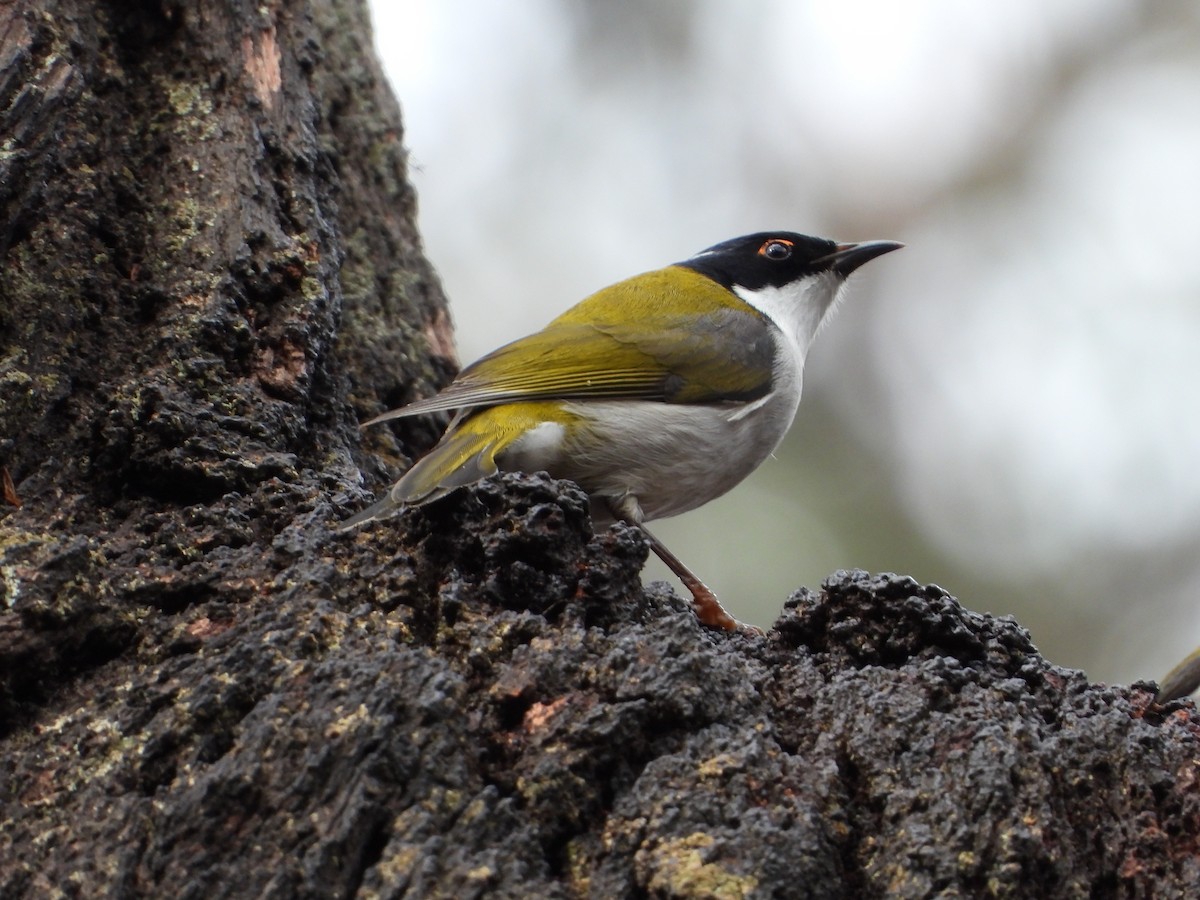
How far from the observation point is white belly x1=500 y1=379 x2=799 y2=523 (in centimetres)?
416

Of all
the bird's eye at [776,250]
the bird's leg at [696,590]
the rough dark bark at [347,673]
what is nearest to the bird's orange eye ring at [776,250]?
the bird's eye at [776,250]

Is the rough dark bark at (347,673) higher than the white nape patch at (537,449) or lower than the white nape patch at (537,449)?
lower

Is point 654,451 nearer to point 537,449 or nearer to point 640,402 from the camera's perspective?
point 640,402

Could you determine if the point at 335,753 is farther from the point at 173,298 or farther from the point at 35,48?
the point at 35,48

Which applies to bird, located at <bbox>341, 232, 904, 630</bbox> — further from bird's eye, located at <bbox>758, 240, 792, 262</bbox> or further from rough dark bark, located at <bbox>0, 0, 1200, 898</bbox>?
rough dark bark, located at <bbox>0, 0, 1200, 898</bbox>

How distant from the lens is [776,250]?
18.6ft

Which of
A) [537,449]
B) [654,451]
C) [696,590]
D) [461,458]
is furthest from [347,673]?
[654,451]

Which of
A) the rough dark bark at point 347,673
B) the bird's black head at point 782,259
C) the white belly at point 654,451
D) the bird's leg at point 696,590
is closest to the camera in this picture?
the rough dark bark at point 347,673

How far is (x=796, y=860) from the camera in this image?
189 centimetres

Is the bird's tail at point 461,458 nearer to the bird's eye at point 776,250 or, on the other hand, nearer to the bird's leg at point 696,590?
the bird's leg at point 696,590

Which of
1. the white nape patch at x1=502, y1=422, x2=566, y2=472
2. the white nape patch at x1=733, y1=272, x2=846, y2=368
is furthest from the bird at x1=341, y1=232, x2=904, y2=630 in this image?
the white nape patch at x1=733, y1=272, x2=846, y2=368

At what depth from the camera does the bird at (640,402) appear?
4027 millimetres

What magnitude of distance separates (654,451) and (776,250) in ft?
5.91

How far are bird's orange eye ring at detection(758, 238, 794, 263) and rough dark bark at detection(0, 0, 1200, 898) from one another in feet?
8.81
